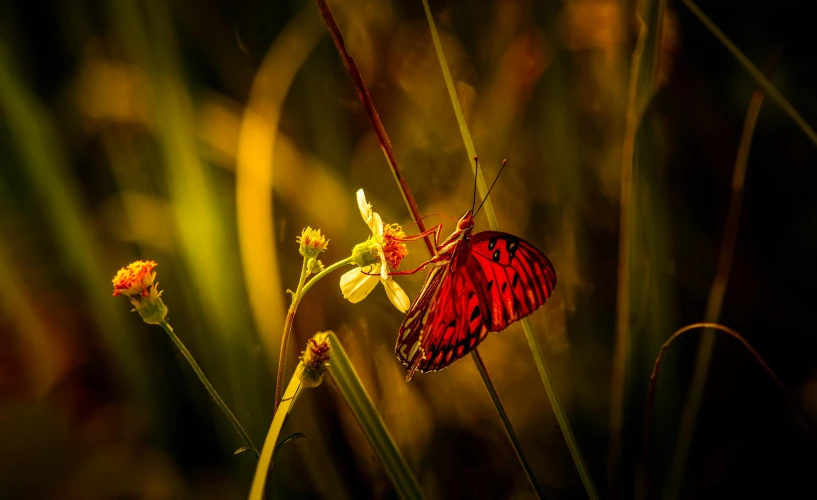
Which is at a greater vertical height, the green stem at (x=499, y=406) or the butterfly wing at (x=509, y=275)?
the butterfly wing at (x=509, y=275)

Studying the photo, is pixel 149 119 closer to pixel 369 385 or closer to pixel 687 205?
pixel 369 385

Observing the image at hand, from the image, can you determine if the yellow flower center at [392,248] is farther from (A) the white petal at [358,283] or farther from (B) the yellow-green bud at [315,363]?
(B) the yellow-green bud at [315,363]

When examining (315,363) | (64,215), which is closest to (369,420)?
(315,363)

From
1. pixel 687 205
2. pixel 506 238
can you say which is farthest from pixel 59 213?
pixel 687 205

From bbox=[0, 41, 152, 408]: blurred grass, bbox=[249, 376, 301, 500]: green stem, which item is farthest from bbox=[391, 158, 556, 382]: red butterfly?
bbox=[0, 41, 152, 408]: blurred grass

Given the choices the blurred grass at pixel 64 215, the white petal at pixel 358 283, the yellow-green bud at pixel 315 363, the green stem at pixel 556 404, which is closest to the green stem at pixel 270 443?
the yellow-green bud at pixel 315 363

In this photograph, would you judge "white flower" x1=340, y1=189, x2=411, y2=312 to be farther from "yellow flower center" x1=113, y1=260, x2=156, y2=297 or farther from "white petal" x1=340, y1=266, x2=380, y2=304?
"yellow flower center" x1=113, y1=260, x2=156, y2=297
